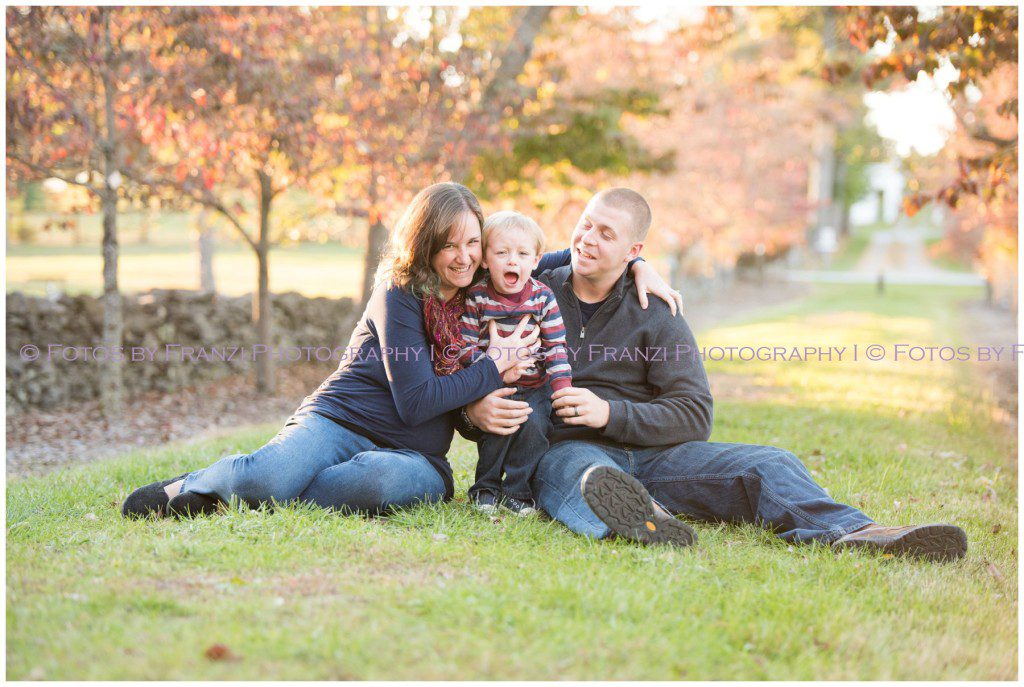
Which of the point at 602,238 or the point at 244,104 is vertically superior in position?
the point at 244,104

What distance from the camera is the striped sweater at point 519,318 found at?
409 centimetres

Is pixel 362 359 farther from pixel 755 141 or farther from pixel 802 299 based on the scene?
pixel 802 299

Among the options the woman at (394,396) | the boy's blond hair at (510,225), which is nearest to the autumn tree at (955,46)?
the boy's blond hair at (510,225)

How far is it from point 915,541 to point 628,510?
117cm

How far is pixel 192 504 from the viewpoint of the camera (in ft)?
13.2

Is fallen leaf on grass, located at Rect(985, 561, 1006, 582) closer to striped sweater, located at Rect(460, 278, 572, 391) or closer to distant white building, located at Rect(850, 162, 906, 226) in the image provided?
striped sweater, located at Rect(460, 278, 572, 391)

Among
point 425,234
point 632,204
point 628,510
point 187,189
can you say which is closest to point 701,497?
point 628,510

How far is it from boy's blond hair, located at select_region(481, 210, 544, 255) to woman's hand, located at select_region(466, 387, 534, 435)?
2.18 ft

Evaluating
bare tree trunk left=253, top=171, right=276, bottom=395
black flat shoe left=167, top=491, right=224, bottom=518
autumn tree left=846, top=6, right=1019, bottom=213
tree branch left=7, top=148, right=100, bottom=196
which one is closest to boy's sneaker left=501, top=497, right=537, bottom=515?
black flat shoe left=167, top=491, right=224, bottom=518

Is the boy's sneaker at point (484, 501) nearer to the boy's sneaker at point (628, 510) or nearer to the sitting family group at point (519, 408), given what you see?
the sitting family group at point (519, 408)

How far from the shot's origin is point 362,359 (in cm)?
423

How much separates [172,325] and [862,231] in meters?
64.1

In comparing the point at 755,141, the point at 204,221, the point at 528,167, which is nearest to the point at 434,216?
the point at 528,167

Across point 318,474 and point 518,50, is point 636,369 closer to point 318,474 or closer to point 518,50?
point 318,474
